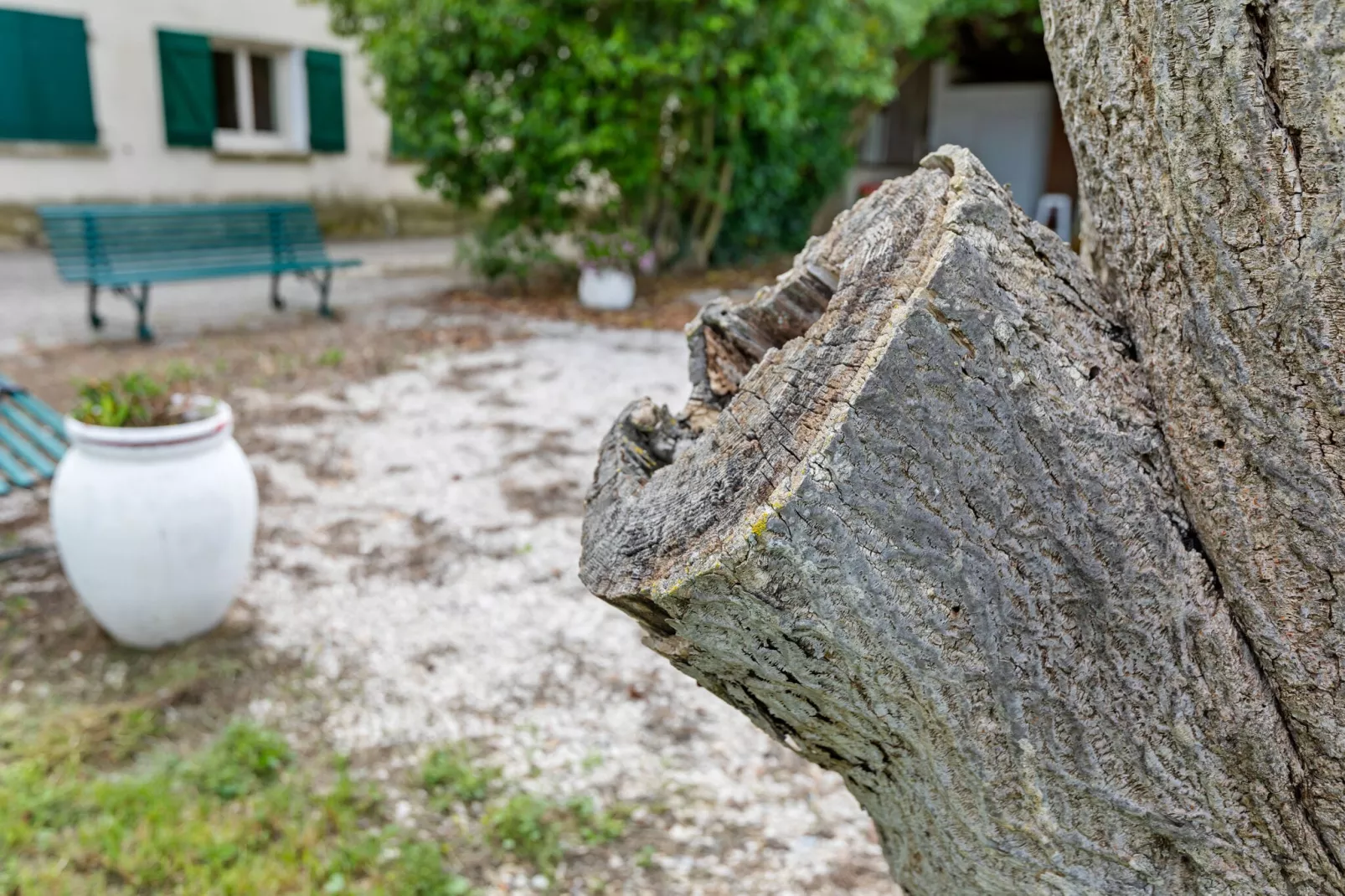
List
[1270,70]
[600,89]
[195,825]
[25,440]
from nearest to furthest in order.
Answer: [1270,70] → [195,825] → [25,440] → [600,89]

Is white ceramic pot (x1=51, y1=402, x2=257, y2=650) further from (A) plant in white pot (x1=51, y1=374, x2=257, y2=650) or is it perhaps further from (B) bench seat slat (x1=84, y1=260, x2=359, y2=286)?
(B) bench seat slat (x1=84, y1=260, x2=359, y2=286)

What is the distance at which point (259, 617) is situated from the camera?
3588 mm

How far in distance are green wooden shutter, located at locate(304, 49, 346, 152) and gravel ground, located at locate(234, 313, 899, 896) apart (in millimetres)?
8104

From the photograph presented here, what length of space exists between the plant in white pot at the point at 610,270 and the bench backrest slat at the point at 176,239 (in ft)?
7.03

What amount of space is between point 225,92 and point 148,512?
36.0 ft

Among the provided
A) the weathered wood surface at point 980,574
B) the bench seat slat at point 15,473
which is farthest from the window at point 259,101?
the weathered wood surface at point 980,574

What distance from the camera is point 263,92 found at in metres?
12.9

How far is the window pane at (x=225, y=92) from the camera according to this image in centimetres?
1241

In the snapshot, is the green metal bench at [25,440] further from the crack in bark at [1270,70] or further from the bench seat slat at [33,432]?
the crack in bark at [1270,70]

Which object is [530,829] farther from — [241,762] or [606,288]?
[606,288]

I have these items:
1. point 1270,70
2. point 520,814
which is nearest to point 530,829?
point 520,814

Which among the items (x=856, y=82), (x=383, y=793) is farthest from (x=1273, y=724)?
(x=856, y=82)

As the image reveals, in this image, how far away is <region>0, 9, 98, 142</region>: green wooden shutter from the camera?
1027 cm

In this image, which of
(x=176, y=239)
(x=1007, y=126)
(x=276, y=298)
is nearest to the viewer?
(x=176, y=239)
